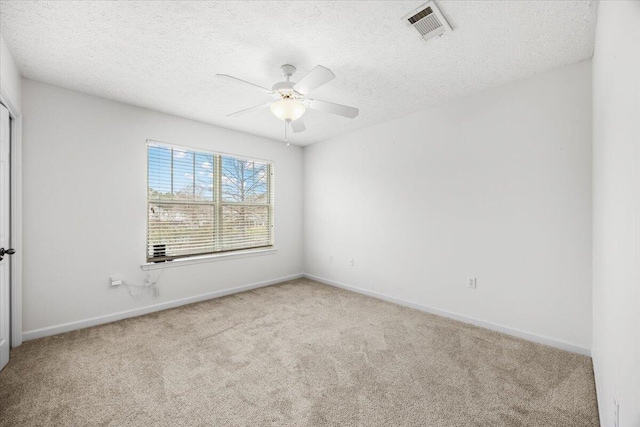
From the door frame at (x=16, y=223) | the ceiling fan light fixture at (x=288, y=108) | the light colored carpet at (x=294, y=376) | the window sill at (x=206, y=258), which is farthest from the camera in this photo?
the window sill at (x=206, y=258)

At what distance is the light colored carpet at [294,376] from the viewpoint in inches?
67.2

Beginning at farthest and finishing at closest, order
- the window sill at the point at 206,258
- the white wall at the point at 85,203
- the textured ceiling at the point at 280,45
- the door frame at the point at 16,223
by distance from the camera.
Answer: the window sill at the point at 206,258 < the white wall at the point at 85,203 < the door frame at the point at 16,223 < the textured ceiling at the point at 280,45

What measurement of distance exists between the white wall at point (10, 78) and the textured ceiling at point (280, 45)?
2.7 inches

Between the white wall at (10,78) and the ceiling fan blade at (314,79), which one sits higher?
the white wall at (10,78)

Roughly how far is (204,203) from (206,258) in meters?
0.79

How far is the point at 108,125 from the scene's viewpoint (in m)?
3.18

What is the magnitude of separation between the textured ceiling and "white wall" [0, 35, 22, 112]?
0.07 m

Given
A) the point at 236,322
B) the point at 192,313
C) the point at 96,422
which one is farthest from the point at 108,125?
the point at 96,422

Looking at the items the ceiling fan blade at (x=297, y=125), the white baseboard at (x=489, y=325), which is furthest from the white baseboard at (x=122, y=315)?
the ceiling fan blade at (x=297, y=125)

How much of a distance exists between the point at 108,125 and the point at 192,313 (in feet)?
7.88

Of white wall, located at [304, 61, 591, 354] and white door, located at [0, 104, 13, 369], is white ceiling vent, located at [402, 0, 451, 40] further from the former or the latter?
white door, located at [0, 104, 13, 369]

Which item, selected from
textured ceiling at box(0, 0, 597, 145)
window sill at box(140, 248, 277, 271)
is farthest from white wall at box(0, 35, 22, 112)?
window sill at box(140, 248, 277, 271)

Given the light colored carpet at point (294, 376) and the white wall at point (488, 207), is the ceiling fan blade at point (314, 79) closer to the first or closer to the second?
the white wall at point (488, 207)

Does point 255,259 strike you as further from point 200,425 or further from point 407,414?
point 407,414
